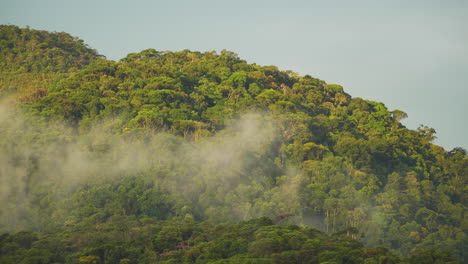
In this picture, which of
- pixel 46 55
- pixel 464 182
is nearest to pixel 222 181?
pixel 464 182

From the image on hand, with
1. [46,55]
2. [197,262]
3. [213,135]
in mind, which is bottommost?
[197,262]

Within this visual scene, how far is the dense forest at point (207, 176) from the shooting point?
1551 inches

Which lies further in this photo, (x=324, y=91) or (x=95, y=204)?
(x=324, y=91)

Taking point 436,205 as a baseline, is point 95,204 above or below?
below

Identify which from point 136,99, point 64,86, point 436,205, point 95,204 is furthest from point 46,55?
point 436,205

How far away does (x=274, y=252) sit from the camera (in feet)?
123

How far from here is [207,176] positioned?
50156 millimetres

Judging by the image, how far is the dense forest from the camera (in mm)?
39406

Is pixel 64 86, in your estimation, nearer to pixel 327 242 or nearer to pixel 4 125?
pixel 4 125

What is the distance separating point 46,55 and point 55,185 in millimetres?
34956

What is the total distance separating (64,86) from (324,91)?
3022 cm

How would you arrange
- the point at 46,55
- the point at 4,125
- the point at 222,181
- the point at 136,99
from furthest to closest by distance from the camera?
the point at 46,55, the point at 136,99, the point at 4,125, the point at 222,181

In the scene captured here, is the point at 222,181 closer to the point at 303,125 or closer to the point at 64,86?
the point at 303,125

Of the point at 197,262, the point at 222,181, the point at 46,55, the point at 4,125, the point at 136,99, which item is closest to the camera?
the point at 197,262
